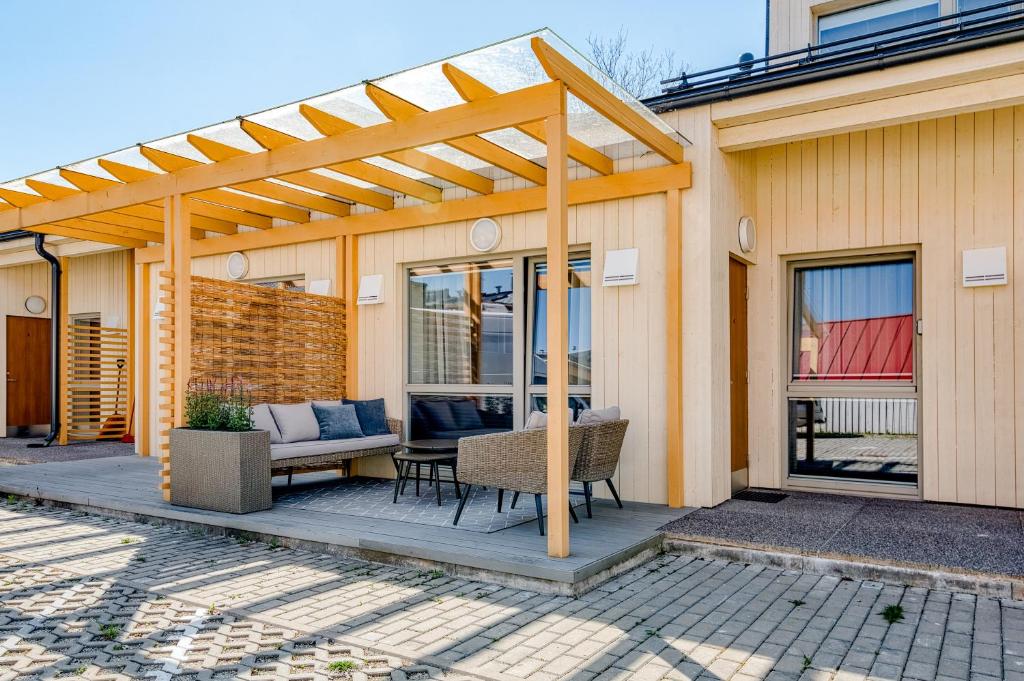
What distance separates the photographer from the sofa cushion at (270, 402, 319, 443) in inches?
270

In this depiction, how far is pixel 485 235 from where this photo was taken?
7109mm

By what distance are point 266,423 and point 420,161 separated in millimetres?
2713

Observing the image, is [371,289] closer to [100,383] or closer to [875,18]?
[100,383]

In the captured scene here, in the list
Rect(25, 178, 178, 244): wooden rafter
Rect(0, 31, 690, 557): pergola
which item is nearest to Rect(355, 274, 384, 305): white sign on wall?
Rect(0, 31, 690, 557): pergola

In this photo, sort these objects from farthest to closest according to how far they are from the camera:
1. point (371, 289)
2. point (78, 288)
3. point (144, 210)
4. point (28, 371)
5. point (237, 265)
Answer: point (28, 371), point (78, 288), point (237, 265), point (371, 289), point (144, 210)

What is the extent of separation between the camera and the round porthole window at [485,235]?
7.04 metres

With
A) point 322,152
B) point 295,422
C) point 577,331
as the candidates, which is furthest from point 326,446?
point 322,152

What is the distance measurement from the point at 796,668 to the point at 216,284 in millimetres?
5703

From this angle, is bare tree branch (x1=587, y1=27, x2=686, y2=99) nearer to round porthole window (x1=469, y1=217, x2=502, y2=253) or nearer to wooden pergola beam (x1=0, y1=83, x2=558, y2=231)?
round porthole window (x1=469, y1=217, x2=502, y2=253)

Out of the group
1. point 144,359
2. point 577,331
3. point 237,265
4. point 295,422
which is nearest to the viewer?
point 577,331

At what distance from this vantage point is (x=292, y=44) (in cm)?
1616

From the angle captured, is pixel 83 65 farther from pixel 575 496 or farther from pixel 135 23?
pixel 575 496

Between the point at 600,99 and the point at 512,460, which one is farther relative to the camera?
the point at 512,460

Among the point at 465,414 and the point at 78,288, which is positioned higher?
the point at 78,288
